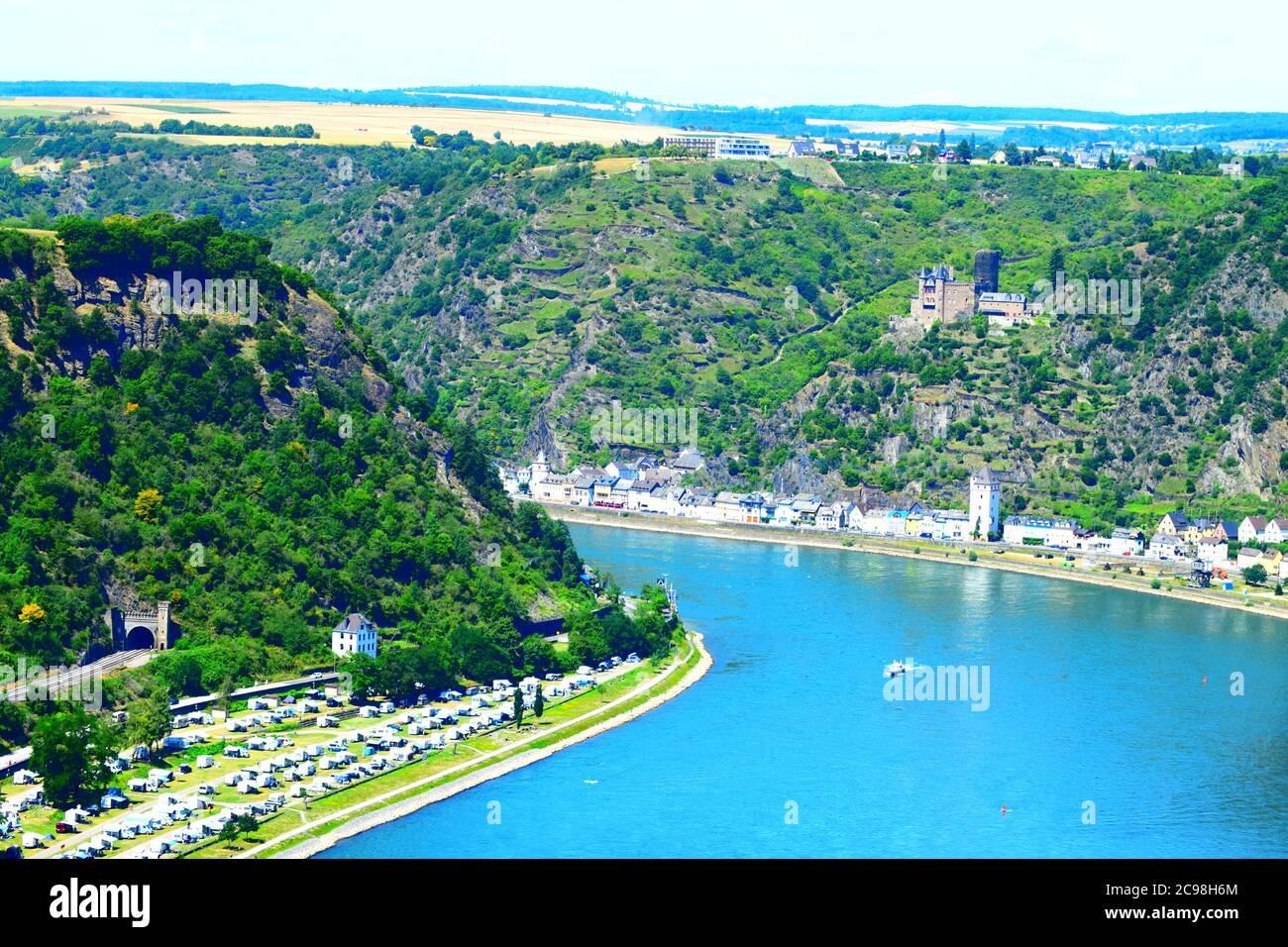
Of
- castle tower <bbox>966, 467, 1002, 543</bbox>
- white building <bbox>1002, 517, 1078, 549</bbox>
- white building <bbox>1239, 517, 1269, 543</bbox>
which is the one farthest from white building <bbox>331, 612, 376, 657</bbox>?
white building <bbox>1239, 517, 1269, 543</bbox>

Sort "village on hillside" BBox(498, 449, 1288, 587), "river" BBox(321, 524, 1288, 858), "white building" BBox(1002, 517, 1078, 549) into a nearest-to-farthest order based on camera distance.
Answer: "river" BBox(321, 524, 1288, 858) → "village on hillside" BBox(498, 449, 1288, 587) → "white building" BBox(1002, 517, 1078, 549)

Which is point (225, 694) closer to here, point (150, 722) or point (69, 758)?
point (150, 722)

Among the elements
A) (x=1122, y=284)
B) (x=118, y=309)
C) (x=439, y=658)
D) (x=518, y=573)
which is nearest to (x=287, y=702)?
(x=439, y=658)

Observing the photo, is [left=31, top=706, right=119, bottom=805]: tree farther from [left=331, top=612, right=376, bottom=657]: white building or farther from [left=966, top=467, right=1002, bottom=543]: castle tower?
[left=966, top=467, right=1002, bottom=543]: castle tower

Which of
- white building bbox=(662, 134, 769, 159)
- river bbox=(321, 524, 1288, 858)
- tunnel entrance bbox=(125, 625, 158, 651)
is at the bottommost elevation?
river bbox=(321, 524, 1288, 858)

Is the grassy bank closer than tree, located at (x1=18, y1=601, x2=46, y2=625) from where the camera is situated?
Yes

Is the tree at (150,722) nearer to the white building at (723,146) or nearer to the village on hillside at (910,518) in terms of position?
the village on hillside at (910,518)
